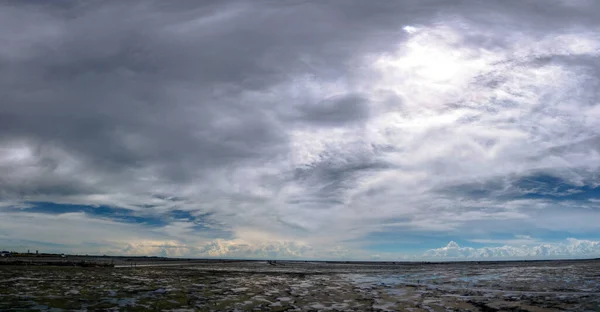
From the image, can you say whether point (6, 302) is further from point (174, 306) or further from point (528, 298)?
point (528, 298)

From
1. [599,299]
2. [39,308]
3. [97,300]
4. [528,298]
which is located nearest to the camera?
[39,308]

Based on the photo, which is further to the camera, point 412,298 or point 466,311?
point 412,298

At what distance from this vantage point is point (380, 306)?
33.2 meters

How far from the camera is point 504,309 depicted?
103 feet

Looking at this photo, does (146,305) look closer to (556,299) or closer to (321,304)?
(321,304)

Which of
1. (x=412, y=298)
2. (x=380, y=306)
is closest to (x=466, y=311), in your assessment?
(x=380, y=306)

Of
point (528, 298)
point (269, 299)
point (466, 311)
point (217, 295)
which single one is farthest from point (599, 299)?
point (217, 295)

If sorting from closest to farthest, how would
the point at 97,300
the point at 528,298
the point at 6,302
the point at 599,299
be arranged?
the point at 6,302 → the point at 97,300 → the point at 599,299 → the point at 528,298

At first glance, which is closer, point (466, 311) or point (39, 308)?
point (39, 308)

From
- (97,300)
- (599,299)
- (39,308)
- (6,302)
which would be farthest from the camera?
(599,299)

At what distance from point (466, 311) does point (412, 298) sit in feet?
31.5

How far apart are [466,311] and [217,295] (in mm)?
→ 24058

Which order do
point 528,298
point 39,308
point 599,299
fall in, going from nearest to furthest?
point 39,308, point 599,299, point 528,298

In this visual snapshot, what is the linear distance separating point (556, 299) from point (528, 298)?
240 cm
